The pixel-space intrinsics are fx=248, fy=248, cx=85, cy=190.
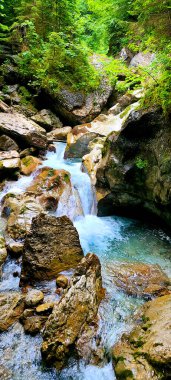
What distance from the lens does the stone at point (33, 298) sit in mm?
4441


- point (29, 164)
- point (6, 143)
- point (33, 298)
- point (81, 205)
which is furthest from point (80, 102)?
point (33, 298)

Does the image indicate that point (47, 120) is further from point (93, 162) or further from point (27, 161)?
point (93, 162)

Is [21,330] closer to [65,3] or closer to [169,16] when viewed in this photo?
[169,16]

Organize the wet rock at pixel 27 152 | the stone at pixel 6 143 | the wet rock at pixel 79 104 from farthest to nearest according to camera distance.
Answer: the wet rock at pixel 79 104
the wet rock at pixel 27 152
the stone at pixel 6 143

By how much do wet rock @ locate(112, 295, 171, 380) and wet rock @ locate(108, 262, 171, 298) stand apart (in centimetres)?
92

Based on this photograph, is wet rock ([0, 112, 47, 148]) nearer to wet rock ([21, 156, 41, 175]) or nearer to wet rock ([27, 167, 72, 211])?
wet rock ([21, 156, 41, 175])

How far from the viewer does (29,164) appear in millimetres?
10141

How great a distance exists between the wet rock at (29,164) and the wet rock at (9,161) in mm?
257

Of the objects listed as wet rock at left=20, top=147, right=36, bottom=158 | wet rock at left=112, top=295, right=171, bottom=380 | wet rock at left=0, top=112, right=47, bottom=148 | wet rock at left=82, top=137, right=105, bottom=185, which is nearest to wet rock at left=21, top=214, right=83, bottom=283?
wet rock at left=112, top=295, right=171, bottom=380

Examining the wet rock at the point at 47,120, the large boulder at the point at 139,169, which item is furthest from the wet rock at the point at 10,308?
the wet rock at the point at 47,120

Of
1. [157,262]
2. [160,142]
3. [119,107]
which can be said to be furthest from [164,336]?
[119,107]

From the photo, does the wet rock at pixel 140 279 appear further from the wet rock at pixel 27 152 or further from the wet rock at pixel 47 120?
the wet rock at pixel 47 120

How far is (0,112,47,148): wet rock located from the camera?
35.6ft

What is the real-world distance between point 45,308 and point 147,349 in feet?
6.08
